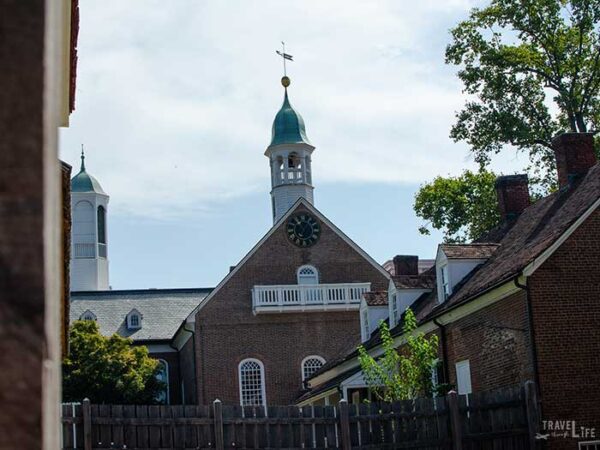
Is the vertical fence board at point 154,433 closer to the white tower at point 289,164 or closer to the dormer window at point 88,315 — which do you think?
the white tower at point 289,164

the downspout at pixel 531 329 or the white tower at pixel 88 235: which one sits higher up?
the white tower at pixel 88 235

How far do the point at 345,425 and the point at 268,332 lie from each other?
104ft

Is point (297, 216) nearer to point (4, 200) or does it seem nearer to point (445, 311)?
point (445, 311)

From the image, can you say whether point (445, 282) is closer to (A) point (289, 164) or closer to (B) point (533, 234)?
(B) point (533, 234)

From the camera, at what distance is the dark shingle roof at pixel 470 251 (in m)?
28.9

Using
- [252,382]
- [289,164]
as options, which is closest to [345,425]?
[252,382]

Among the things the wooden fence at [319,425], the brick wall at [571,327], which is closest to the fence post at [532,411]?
the wooden fence at [319,425]

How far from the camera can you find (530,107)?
45.6m

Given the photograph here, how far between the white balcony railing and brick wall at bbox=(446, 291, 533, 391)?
23.6m

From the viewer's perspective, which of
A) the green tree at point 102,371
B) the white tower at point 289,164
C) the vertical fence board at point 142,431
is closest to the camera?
Result: the vertical fence board at point 142,431

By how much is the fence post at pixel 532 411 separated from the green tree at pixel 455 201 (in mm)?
28430

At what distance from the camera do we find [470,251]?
29.2 metres

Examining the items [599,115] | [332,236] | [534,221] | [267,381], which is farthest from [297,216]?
[534,221]

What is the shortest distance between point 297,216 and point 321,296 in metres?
3.82
